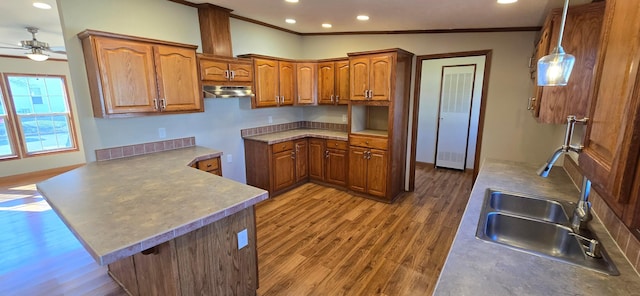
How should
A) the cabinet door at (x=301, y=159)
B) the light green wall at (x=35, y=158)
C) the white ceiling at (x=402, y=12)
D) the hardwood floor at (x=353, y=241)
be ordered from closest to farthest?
the hardwood floor at (x=353, y=241) → the white ceiling at (x=402, y=12) → the cabinet door at (x=301, y=159) → the light green wall at (x=35, y=158)

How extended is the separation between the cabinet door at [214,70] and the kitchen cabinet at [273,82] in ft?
1.56

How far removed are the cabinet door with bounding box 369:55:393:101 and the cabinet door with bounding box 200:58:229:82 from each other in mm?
1912

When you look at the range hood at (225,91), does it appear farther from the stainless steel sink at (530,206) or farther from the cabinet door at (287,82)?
the stainless steel sink at (530,206)

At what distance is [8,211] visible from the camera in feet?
12.7

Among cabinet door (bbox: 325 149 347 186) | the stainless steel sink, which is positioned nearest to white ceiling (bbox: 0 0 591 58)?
the stainless steel sink

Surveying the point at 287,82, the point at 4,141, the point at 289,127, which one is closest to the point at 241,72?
the point at 287,82

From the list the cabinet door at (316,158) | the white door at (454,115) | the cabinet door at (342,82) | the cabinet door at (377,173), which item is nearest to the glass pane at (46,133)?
the cabinet door at (316,158)

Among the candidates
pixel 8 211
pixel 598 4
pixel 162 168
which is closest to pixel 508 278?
pixel 598 4

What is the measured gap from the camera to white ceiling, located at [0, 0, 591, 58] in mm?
2643

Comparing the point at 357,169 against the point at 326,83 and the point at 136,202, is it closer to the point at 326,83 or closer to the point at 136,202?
the point at 326,83

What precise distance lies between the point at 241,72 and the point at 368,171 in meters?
2.25

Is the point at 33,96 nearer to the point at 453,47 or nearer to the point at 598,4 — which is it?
the point at 453,47

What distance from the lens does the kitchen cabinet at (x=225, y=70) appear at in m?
3.17

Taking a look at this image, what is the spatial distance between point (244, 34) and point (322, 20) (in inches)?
45.2
